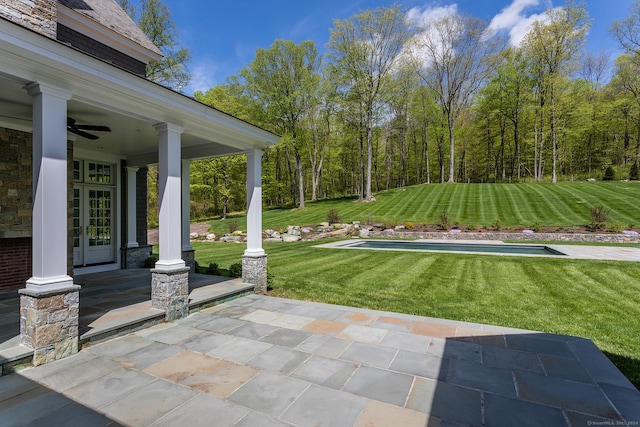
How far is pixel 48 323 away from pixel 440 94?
3326cm

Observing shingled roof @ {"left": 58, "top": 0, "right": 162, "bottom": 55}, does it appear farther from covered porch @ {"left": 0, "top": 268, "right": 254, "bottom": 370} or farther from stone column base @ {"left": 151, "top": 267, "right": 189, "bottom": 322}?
stone column base @ {"left": 151, "top": 267, "right": 189, "bottom": 322}

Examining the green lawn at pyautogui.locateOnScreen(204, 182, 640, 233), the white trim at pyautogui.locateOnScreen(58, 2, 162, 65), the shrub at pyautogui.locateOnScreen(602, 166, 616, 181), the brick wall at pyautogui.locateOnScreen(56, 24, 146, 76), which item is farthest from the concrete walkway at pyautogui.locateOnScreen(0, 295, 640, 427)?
the shrub at pyautogui.locateOnScreen(602, 166, 616, 181)

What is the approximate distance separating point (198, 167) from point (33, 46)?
25406mm

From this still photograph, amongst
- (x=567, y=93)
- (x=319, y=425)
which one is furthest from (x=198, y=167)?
(x=567, y=93)

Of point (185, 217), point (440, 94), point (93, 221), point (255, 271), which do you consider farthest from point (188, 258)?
point (440, 94)

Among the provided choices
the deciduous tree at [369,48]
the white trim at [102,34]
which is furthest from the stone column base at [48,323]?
the deciduous tree at [369,48]

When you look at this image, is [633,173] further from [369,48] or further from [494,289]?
[494,289]

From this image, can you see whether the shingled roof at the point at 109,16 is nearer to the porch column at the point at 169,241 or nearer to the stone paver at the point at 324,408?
the porch column at the point at 169,241

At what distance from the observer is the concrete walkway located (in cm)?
239

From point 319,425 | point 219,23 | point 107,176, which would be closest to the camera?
point 319,425

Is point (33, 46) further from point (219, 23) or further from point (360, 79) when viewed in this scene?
point (360, 79)

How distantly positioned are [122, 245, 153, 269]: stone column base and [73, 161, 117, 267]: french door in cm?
27

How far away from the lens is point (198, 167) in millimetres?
26922

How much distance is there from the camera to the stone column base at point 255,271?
6.23 metres
